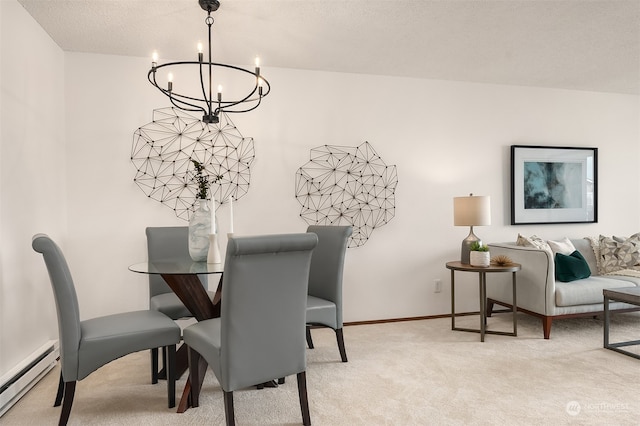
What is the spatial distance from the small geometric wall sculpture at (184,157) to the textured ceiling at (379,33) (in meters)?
0.59

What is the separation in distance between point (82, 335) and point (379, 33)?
2763 millimetres

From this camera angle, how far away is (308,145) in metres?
4.05

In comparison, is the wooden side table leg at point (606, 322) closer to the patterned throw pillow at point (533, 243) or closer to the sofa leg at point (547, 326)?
the sofa leg at point (547, 326)

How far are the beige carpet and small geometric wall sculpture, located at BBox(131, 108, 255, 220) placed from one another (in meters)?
1.36

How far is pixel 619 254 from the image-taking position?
425cm

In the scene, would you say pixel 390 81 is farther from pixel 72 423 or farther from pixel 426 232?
pixel 72 423

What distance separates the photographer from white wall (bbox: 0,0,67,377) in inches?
101

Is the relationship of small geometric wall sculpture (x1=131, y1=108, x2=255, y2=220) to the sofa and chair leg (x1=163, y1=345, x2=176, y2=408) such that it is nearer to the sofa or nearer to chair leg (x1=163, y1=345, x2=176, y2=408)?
chair leg (x1=163, y1=345, x2=176, y2=408)

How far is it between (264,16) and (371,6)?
2.36 feet

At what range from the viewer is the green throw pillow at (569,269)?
378 centimetres

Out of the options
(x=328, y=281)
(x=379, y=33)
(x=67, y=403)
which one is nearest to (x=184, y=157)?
(x=328, y=281)

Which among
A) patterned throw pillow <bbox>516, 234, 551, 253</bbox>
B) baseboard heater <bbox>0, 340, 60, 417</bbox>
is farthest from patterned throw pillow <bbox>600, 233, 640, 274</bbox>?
baseboard heater <bbox>0, 340, 60, 417</bbox>

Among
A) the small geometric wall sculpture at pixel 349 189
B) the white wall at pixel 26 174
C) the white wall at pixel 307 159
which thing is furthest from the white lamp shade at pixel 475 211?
the white wall at pixel 26 174

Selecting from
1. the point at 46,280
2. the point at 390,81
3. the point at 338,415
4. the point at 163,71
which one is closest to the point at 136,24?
the point at 163,71
